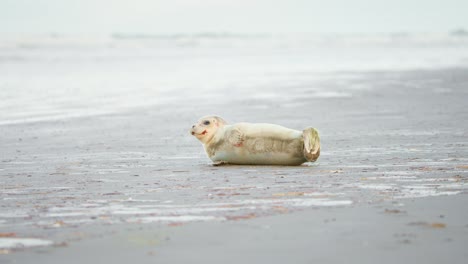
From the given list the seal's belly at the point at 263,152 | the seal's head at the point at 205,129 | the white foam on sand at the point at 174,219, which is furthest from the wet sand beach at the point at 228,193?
the seal's head at the point at 205,129

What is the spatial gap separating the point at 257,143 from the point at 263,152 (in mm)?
119

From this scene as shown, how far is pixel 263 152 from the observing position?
9.52m

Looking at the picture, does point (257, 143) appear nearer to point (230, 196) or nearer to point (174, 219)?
point (230, 196)

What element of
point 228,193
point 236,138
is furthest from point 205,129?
point 228,193

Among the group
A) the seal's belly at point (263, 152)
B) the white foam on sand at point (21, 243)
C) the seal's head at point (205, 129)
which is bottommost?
the white foam on sand at point (21, 243)

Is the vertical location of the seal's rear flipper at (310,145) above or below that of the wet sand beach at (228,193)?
above

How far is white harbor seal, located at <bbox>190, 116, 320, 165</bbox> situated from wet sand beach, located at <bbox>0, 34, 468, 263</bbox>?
0.17 metres

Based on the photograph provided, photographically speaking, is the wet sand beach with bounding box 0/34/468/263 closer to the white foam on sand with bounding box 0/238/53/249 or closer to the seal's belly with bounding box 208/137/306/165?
the white foam on sand with bounding box 0/238/53/249

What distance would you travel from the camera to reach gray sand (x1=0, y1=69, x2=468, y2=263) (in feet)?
17.7

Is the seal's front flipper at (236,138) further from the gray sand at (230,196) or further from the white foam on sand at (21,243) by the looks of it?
the white foam on sand at (21,243)

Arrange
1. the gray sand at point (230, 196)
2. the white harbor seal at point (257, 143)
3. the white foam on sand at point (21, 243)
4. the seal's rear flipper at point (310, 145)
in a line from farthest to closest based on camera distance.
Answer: the white harbor seal at point (257, 143) → the seal's rear flipper at point (310, 145) → the white foam on sand at point (21, 243) → the gray sand at point (230, 196)

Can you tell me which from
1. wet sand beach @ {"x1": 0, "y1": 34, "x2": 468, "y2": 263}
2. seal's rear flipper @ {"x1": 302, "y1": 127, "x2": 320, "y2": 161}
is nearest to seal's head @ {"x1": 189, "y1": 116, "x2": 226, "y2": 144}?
wet sand beach @ {"x1": 0, "y1": 34, "x2": 468, "y2": 263}

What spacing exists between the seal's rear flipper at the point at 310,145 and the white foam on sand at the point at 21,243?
400 cm

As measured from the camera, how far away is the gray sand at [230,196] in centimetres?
541
